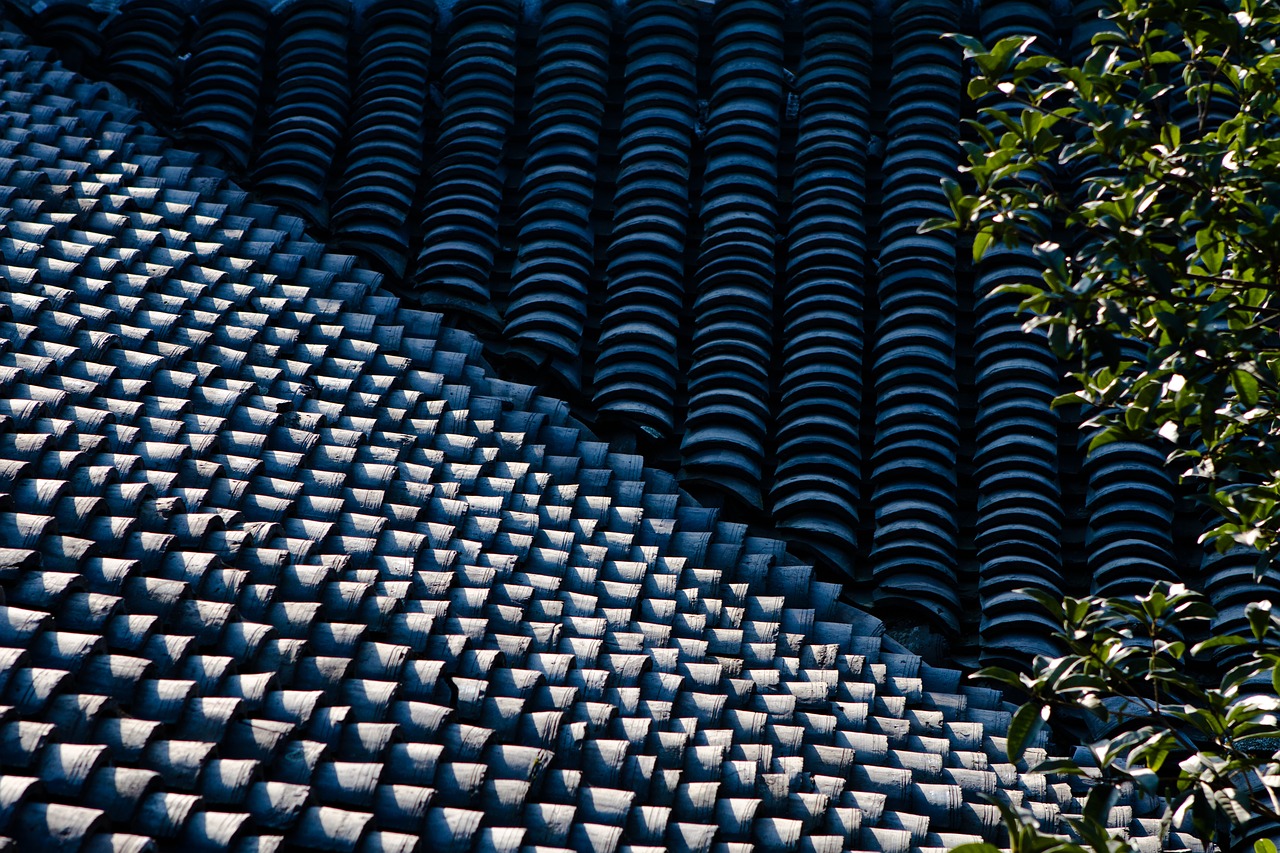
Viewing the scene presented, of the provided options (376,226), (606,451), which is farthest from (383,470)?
(376,226)

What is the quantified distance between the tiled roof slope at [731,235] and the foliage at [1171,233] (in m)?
1.74

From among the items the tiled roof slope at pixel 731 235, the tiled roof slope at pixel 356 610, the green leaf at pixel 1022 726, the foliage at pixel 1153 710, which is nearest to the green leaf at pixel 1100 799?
the foliage at pixel 1153 710

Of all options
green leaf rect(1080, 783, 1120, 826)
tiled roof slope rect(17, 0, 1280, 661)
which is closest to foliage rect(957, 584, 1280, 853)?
green leaf rect(1080, 783, 1120, 826)

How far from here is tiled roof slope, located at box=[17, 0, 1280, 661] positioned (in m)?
6.35

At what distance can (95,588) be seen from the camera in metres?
4.34

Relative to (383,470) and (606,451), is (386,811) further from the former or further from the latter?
(606,451)

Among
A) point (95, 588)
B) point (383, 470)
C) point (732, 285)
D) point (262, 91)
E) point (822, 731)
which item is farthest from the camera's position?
point (262, 91)

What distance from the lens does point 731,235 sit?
7480 millimetres

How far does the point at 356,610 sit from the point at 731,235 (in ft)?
11.7

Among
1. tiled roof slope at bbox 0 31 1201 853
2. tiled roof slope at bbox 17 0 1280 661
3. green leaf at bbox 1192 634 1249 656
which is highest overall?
tiled roof slope at bbox 17 0 1280 661

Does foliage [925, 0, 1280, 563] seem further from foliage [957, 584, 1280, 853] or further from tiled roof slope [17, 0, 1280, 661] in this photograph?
tiled roof slope [17, 0, 1280, 661]

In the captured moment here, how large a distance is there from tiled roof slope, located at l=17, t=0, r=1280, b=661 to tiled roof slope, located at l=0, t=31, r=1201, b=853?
51 centimetres

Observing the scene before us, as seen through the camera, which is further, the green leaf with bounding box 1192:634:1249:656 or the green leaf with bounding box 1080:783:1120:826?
the green leaf with bounding box 1192:634:1249:656

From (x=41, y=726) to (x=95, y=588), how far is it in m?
0.65
